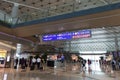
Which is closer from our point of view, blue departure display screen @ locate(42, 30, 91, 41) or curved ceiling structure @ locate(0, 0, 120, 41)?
curved ceiling structure @ locate(0, 0, 120, 41)

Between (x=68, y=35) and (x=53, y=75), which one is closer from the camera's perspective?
(x=53, y=75)

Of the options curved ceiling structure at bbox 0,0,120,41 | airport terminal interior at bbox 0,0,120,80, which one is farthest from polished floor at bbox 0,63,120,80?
curved ceiling structure at bbox 0,0,120,41

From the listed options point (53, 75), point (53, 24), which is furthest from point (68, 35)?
point (53, 75)

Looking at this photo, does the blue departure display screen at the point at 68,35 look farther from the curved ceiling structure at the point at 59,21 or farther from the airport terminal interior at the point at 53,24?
the curved ceiling structure at the point at 59,21

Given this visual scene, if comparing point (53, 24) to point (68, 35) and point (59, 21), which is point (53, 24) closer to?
point (59, 21)

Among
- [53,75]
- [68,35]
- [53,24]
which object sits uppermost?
[53,24]

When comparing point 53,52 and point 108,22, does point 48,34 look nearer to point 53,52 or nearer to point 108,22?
point 108,22

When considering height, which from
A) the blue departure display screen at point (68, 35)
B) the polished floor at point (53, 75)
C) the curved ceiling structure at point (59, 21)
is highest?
the curved ceiling structure at point (59, 21)

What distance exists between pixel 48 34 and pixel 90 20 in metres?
5.15

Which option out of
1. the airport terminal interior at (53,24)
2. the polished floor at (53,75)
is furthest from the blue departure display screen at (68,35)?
the polished floor at (53,75)

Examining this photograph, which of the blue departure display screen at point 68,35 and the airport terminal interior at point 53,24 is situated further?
the blue departure display screen at point 68,35

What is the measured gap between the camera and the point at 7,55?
24.0 m

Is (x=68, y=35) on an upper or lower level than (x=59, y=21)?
lower

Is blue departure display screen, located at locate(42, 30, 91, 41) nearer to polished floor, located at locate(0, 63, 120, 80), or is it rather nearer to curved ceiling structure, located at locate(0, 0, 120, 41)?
curved ceiling structure, located at locate(0, 0, 120, 41)
